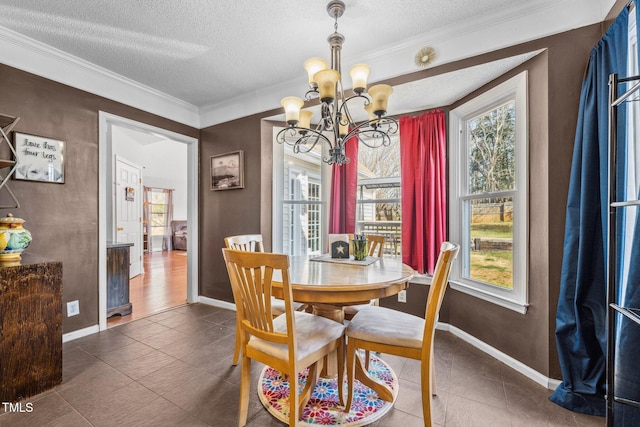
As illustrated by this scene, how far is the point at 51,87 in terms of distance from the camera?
2.53 metres

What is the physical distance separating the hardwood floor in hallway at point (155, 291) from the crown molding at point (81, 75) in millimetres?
2368

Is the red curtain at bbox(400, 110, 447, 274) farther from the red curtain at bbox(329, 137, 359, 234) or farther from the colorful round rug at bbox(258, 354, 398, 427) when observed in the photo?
the colorful round rug at bbox(258, 354, 398, 427)

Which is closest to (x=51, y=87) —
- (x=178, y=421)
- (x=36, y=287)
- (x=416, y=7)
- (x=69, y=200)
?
(x=69, y=200)

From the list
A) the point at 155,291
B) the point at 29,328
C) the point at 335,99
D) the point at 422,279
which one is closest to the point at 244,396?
the point at 29,328

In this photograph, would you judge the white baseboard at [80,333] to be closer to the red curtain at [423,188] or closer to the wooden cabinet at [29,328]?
the wooden cabinet at [29,328]

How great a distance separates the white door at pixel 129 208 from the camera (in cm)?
525

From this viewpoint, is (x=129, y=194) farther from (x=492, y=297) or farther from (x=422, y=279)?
(x=492, y=297)

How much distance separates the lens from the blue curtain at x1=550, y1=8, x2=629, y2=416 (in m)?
1.63

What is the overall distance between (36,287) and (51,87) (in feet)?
6.00

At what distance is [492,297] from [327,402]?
1.56m

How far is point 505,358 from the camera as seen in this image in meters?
2.19

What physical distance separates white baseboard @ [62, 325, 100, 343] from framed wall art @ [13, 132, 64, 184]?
54.8 inches

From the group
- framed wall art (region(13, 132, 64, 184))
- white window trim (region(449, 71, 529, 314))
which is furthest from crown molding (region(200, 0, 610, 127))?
framed wall art (region(13, 132, 64, 184))

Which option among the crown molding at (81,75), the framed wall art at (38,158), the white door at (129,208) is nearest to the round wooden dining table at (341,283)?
the framed wall art at (38,158)
